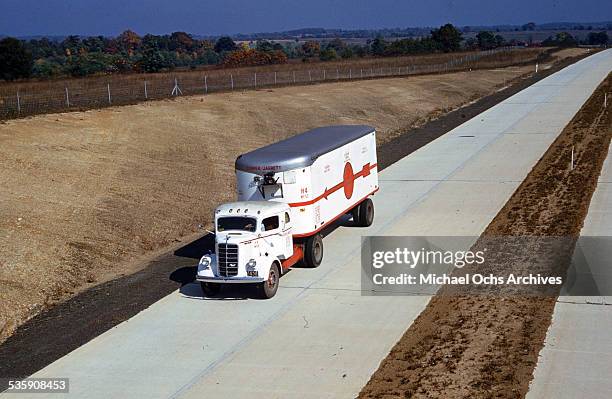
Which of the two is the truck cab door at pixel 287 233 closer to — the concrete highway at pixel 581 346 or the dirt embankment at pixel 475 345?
the dirt embankment at pixel 475 345

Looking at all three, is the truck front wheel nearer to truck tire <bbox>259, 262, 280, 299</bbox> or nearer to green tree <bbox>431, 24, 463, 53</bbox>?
truck tire <bbox>259, 262, 280, 299</bbox>

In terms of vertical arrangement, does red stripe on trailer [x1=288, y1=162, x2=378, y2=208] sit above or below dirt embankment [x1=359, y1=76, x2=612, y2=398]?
above

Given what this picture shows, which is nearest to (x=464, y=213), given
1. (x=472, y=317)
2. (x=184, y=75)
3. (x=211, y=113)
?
(x=472, y=317)

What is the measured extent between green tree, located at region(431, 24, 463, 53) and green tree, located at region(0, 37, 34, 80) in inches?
3732

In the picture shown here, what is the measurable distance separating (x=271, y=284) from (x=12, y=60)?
2958 inches

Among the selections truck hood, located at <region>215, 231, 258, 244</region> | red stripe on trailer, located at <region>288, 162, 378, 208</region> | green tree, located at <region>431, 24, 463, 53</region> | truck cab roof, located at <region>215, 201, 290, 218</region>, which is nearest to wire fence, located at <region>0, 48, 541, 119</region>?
red stripe on trailer, located at <region>288, 162, 378, 208</region>

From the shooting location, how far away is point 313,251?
2291 cm

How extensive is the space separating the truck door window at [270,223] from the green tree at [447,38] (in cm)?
14801

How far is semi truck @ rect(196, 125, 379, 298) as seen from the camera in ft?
66.2

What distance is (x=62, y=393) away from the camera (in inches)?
631

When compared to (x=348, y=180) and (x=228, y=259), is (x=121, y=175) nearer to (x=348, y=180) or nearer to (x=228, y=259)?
(x=348, y=180)

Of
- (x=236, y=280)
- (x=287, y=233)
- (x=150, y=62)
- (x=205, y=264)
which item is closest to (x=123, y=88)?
(x=150, y=62)

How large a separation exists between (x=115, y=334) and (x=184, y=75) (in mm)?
68110

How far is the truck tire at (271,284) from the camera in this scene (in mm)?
20442
